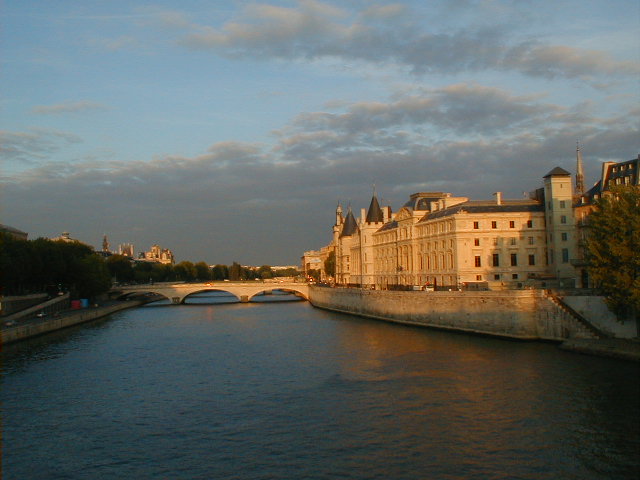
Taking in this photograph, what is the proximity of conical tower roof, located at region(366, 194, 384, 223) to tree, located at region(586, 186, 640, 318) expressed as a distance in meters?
56.7

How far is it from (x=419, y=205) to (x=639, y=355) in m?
42.3

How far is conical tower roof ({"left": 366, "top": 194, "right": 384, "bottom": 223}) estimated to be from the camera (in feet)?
309

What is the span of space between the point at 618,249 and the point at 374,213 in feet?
198

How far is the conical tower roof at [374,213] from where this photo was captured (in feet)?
309

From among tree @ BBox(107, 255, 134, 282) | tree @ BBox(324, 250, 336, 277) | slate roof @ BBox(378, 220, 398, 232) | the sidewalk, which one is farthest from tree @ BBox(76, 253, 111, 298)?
the sidewalk

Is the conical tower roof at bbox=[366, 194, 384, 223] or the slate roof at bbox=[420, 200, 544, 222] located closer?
the slate roof at bbox=[420, 200, 544, 222]

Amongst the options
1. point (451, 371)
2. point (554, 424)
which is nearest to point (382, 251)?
point (451, 371)

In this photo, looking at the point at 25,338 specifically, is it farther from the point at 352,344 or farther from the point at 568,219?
the point at 568,219

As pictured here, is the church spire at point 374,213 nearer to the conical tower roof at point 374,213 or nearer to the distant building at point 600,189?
the conical tower roof at point 374,213

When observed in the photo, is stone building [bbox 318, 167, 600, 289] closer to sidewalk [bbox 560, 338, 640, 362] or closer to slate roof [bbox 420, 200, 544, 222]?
slate roof [bbox 420, 200, 544, 222]

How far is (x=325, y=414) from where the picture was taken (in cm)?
2481

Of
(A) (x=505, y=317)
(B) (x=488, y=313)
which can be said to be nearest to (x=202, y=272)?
(B) (x=488, y=313)

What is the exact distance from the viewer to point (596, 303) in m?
39.6

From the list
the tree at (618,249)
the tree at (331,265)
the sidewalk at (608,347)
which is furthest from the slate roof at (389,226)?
the sidewalk at (608,347)
